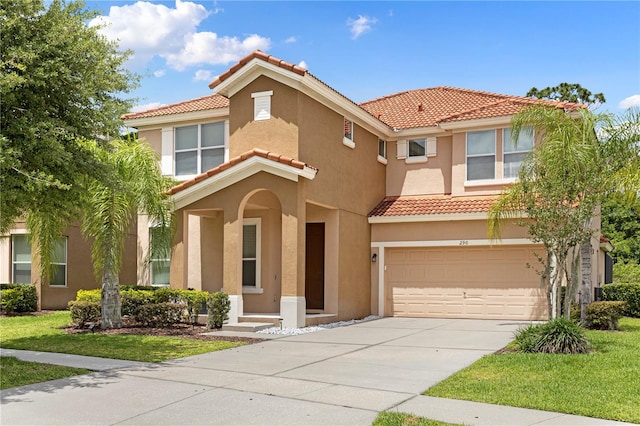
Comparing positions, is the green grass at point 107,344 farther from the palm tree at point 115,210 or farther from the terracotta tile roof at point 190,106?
the terracotta tile roof at point 190,106

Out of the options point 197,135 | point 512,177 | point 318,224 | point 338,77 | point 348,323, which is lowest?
point 348,323

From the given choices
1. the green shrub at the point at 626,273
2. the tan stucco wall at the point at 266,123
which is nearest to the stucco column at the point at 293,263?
the tan stucco wall at the point at 266,123

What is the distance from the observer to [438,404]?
328 inches

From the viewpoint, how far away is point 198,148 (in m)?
20.9

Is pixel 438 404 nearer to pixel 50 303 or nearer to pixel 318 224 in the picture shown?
pixel 318 224

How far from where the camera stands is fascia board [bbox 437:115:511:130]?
65.6ft

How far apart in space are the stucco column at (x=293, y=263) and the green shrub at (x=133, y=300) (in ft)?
14.3

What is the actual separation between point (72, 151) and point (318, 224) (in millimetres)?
9621

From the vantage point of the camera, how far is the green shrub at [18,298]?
805 inches

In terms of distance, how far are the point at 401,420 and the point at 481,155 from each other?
47.8 feet

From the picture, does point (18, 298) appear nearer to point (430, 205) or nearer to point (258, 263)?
point (258, 263)

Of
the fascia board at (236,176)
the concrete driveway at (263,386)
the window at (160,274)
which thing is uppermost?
the fascia board at (236,176)

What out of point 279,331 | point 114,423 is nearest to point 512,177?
point 279,331

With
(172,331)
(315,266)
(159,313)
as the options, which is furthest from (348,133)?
(172,331)
